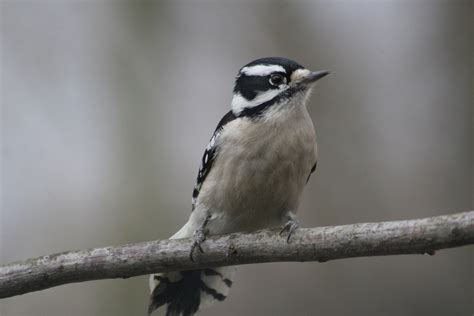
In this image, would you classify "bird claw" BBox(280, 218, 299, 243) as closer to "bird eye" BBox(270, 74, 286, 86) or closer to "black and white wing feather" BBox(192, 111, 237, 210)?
"black and white wing feather" BBox(192, 111, 237, 210)

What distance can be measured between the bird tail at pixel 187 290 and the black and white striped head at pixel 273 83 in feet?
4.84

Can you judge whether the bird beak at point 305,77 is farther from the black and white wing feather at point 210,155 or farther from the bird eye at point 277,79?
the black and white wing feather at point 210,155

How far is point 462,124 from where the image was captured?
9367 mm

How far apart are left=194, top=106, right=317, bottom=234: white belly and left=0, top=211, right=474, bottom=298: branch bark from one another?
0.45 meters

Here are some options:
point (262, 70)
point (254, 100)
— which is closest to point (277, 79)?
point (262, 70)

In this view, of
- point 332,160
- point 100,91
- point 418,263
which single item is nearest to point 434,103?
point 332,160

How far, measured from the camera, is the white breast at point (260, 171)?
17.3ft

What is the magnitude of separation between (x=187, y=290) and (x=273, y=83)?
196cm

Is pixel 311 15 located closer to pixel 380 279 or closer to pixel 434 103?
pixel 434 103

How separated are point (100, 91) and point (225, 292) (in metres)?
7.01

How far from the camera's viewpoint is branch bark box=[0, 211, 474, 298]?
4.16 meters

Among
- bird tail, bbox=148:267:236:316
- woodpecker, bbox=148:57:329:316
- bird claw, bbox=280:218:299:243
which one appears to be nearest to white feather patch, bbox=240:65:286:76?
woodpecker, bbox=148:57:329:316

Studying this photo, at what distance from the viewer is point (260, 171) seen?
524 centimetres

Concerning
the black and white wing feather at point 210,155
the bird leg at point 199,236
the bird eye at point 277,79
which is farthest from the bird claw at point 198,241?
the bird eye at point 277,79
